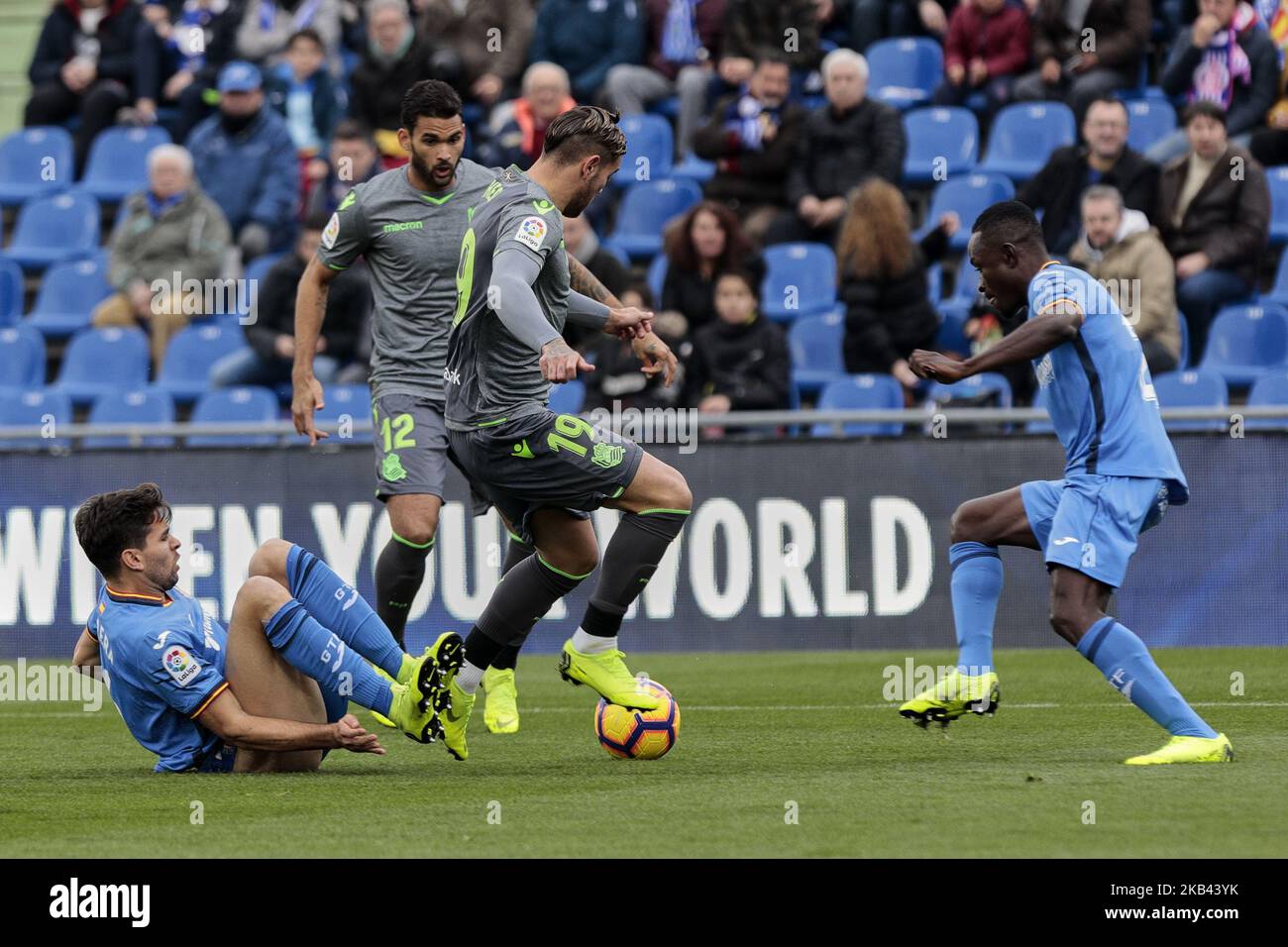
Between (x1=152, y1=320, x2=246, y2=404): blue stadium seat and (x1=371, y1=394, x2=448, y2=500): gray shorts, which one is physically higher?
(x1=152, y1=320, x2=246, y2=404): blue stadium seat

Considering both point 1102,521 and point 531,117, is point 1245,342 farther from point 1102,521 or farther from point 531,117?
point 1102,521

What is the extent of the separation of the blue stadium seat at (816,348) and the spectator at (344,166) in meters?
3.38

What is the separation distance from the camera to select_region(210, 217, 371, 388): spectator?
14812 millimetres

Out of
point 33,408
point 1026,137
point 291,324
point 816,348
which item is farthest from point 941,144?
point 33,408

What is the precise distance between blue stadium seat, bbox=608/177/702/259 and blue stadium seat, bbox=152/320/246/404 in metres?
3.05

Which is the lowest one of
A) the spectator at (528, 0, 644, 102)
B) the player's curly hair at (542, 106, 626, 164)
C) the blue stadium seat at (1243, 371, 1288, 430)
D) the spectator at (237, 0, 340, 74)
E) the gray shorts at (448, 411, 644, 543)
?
the gray shorts at (448, 411, 644, 543)

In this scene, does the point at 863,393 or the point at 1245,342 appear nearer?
the point at 1245,342

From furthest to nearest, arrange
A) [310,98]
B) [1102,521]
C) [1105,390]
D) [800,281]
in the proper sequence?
[310,98], [800,281], [1105,390], [1102,521]

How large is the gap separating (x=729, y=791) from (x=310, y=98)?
12265mm

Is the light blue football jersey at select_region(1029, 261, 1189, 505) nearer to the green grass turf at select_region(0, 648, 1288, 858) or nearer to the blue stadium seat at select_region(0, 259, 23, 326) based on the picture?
the green grass turf at select_region(0, 648, 1288, 858)

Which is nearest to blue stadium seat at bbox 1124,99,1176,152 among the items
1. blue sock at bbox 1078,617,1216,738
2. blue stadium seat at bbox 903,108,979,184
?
blue stadium seat at bbox 903,108,979,184

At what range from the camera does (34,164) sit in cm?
1838

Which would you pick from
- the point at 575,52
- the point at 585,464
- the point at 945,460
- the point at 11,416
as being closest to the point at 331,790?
the point at 585,464
